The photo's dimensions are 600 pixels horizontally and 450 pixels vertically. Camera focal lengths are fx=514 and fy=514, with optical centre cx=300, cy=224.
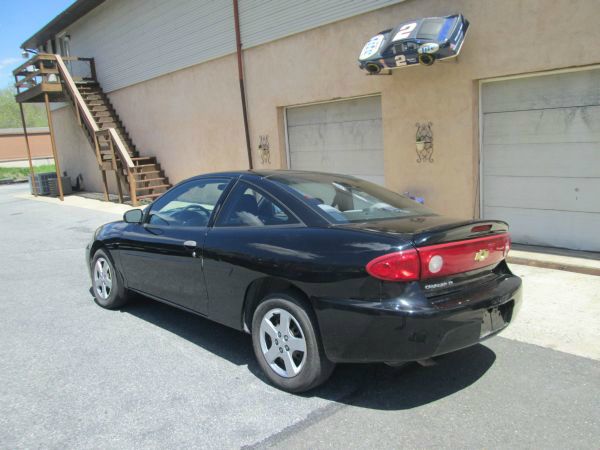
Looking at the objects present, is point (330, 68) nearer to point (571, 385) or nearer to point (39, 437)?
point (571, 385)

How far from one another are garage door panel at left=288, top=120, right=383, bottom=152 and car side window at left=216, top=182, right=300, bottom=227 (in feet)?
18.5

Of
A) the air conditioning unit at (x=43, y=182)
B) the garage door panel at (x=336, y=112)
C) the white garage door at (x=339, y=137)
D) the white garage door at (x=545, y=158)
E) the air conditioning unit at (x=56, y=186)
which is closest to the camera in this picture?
the white garage door at (x=545, y=158)

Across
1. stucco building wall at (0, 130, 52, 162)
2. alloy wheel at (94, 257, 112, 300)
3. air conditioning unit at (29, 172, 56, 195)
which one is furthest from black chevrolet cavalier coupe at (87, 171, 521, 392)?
stucco building wall at (0, 130, 52, 162)

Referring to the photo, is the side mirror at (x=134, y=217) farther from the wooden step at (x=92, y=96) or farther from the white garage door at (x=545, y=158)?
the wooden step at (x=92, y=96)

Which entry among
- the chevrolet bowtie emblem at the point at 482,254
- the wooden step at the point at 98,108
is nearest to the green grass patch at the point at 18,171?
the wooden step at the point at 98,108

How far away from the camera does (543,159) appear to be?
275 inches

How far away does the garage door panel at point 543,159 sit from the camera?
21.5 ft

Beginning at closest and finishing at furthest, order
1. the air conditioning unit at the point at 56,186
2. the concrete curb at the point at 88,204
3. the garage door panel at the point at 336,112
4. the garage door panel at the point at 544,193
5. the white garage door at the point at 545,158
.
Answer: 1. the white garage door at the point at 545,158
2. the garage door panel at the point at 544,193
3. the garage door panel at the point at 336,112
4. the concrete curb at the point at 88,204
5. the air conditioning unit at the point at 56,186

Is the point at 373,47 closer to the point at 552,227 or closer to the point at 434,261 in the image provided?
the point at 552,227

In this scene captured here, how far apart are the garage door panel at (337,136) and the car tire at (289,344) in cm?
623

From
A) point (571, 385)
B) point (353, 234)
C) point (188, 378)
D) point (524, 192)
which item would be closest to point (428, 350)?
point (353, 234)

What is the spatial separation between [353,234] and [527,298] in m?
2.90

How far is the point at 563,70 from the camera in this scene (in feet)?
21.4

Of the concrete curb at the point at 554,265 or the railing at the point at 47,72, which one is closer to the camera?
the concrete curb at the point at 554,265
